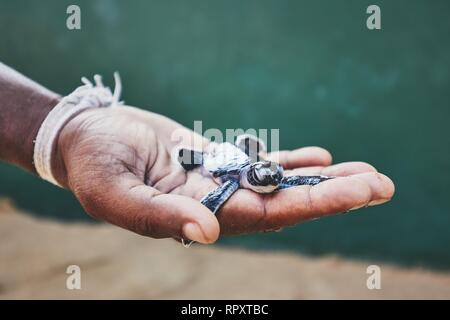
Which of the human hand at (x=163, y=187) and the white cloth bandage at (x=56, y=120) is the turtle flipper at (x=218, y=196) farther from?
the white cloth bandage at (x=56, y=120)

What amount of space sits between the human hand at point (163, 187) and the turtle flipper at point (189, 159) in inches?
0.5

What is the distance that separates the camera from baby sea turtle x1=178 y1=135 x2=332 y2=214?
62 centimetres

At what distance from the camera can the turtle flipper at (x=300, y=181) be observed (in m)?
0.64

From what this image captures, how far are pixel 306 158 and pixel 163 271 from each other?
3.08 feet

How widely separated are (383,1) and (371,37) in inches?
4.5

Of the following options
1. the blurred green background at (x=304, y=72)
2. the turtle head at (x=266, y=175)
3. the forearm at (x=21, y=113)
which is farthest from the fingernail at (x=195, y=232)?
the blurred green background at (x=304, y=72)

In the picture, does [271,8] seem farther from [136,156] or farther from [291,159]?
[136,156]

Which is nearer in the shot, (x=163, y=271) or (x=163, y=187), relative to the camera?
(x=163, y=187)

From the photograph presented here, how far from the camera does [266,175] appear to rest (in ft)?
2.02
